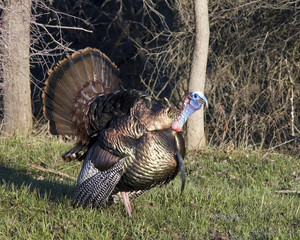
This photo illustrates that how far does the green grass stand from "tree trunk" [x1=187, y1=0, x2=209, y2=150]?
1311 mm

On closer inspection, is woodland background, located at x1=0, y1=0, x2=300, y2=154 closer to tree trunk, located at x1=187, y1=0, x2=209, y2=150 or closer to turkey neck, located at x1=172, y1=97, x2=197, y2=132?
tree trunk, located at x1=187, y1=0, x2=209, y2=150

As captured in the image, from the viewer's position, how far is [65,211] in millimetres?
5961

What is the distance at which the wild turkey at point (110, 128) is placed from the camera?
221 inches

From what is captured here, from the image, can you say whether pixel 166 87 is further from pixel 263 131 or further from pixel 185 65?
pixel 263 131

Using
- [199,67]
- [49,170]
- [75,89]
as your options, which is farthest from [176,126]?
[199,67]

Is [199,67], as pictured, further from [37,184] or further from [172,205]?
[172,205]

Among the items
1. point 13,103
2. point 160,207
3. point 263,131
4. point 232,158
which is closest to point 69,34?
point 13,103

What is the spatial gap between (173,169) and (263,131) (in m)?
5.63

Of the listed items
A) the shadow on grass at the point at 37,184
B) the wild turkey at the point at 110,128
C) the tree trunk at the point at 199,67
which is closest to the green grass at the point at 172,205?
the shadow on grass at the point at 37,184

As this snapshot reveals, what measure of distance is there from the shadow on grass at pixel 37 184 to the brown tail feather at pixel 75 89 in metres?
0.68

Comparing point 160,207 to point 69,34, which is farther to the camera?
point 69,34

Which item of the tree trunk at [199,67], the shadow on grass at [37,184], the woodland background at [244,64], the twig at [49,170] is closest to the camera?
the shadow on grass at [37,184]

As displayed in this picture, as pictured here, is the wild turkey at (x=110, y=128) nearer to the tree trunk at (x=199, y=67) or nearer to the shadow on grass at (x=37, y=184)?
the shadow on grass at (x=37, y=184)

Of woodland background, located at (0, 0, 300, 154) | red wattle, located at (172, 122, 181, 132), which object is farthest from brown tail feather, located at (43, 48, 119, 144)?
woodland background, located at (0, 0, 300, 154)
